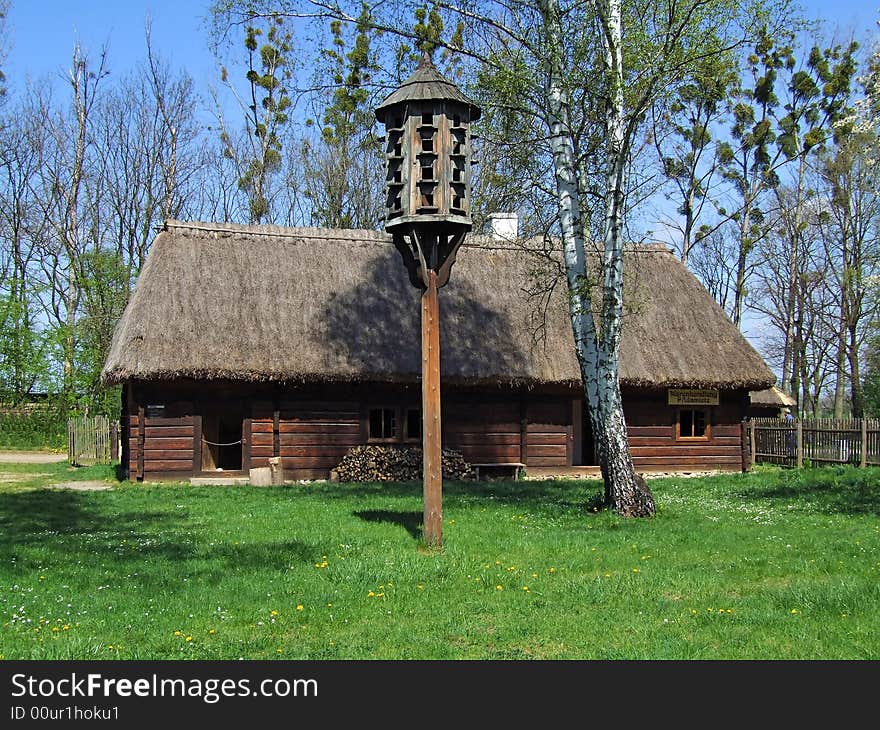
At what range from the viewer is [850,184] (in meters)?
34.3

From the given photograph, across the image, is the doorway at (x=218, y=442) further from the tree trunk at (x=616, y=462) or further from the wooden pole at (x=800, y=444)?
the wooden pole at (x=800, y=444)

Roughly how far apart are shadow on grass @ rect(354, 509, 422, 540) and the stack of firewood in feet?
21.8

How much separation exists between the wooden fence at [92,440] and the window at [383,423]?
883 cm

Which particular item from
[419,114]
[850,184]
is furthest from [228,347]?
[850,184]

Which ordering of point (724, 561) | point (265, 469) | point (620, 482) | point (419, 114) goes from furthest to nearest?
point (265, 469), point (620, 482), point (419, 114), point (724, 561)

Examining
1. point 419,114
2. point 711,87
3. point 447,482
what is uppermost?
point 711,87

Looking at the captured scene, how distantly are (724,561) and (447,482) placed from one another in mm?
10118

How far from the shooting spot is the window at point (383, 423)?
66.4 feet

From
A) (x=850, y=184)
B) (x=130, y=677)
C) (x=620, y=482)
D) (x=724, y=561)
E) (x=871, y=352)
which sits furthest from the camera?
(x=871, y=352)

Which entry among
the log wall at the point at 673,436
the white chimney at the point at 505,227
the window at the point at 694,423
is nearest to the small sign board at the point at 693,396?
the log wall at the point at 673,436

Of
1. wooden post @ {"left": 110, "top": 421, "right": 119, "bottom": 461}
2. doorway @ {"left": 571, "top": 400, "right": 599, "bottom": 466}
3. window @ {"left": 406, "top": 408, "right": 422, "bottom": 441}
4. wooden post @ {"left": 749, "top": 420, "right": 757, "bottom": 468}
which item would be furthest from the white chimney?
wooden post @ {"left": 110, "top": 421, "right": 119, "bottom": 461}

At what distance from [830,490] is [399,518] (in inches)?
336

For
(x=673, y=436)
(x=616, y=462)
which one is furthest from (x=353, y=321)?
(x=616, y=462)

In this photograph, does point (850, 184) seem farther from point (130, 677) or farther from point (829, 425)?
point (130, 677)
